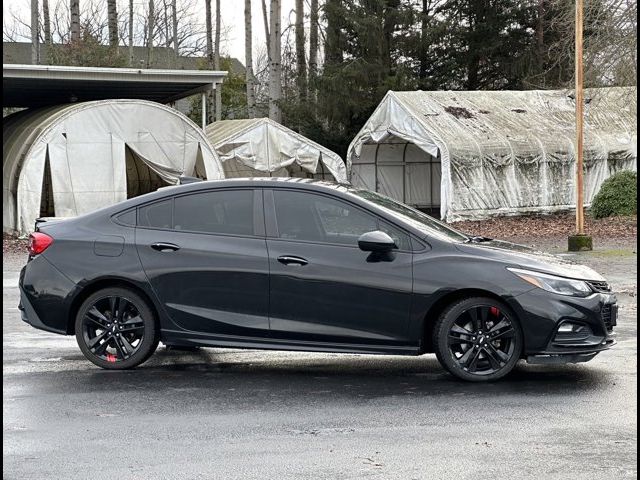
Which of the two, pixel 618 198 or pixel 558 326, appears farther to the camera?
pixel 618 198

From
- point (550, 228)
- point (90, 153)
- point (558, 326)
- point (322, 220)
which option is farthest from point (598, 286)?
point (90, 153)

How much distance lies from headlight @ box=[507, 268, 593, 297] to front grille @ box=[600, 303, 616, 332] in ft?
0.64

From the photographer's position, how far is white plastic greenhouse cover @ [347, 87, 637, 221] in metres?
32.0

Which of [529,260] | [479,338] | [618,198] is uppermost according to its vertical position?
[618,198]

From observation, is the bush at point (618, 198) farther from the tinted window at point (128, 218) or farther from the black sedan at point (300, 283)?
the tinted window at point (128, 218)

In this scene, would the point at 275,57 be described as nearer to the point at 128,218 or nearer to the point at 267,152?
the point at 267,152

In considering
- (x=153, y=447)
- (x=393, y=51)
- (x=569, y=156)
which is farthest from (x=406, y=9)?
(x=153, y=447)

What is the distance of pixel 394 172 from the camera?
3775cm

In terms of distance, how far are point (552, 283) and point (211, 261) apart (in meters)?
2.73

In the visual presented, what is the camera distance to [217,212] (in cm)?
900

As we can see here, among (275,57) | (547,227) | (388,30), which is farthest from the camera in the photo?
(388,30)

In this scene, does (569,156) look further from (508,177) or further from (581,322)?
(581,322)

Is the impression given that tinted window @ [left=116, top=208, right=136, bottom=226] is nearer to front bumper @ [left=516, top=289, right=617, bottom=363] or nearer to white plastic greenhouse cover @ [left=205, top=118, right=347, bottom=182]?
front bumper @ [left=516, top=289, right=617, bottom=363]

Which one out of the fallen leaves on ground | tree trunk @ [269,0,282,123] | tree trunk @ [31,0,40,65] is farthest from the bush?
tree trunk @ [31,0,40,65]
